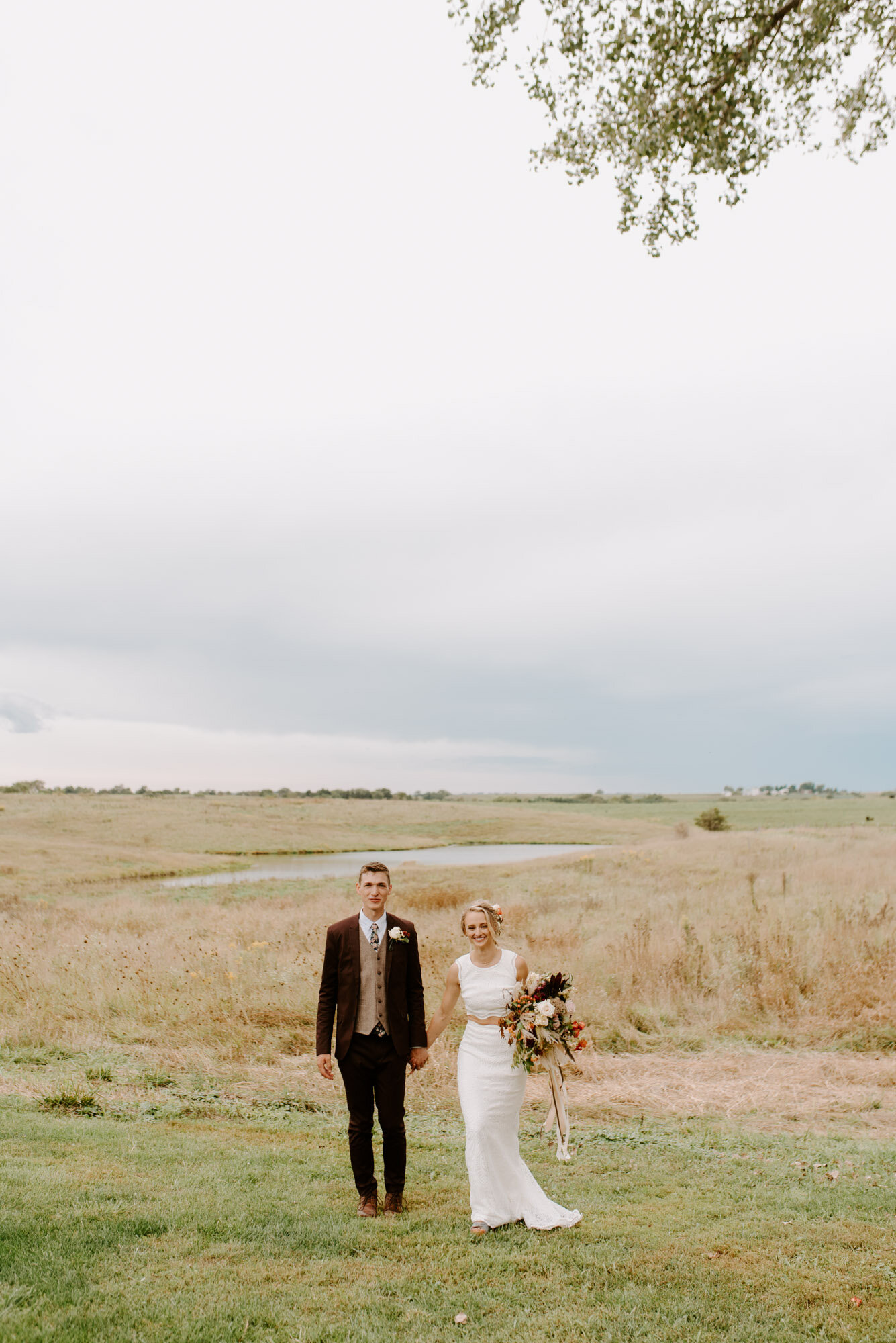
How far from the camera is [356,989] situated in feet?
20.1

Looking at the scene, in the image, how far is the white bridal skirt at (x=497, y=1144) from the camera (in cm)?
583

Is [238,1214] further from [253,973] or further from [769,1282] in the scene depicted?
[253,973]

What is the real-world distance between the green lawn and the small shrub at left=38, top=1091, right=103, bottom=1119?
3.79 feet

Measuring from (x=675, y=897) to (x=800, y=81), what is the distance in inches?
754

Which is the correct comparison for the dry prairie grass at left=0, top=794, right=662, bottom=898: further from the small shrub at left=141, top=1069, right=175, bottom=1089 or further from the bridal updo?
the bridal updo

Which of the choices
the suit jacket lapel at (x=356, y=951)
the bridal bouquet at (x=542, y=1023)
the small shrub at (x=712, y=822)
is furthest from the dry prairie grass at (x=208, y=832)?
the bridal bouquet at (x=542, y=1023)

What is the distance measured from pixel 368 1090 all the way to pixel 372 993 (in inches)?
27.4

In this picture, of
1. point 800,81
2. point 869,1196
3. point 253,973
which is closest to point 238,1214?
point 869,1196

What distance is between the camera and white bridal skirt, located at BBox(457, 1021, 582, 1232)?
5828 mm

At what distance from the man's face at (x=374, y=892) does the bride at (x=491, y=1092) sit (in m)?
0.64

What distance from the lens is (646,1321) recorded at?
455 centimetres

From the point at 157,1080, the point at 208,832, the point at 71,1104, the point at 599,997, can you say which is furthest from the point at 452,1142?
the point at 208,832

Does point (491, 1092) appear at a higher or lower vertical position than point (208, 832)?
higher

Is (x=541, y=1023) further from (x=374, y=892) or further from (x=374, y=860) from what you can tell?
(x=374, y=860)
